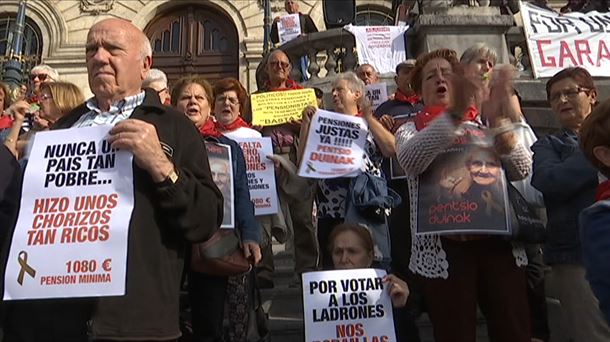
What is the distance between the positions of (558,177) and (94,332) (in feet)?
7.78

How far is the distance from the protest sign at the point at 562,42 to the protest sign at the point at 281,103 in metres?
3.27

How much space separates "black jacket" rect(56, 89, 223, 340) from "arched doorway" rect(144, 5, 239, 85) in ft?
48.4

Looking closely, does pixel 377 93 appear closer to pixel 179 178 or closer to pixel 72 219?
pixel 179 178

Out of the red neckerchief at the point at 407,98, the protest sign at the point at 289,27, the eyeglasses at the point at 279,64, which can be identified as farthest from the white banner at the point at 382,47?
the red neckerchief at the point at 407,98

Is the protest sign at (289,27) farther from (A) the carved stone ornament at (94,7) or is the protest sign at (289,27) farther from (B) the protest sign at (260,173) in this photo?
(A) the carved stone ornament at (94,7)

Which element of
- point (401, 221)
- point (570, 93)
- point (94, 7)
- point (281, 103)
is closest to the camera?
point (570, 93)

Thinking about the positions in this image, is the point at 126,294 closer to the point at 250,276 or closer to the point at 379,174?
the point at 250,276

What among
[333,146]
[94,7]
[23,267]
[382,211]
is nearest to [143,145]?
[23,267]

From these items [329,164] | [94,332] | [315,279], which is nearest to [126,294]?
[94,332]

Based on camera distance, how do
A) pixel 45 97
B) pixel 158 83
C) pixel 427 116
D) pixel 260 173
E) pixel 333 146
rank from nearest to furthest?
pixel 427 116
pixel 45 97
pixel 333 146
pixel 158 83
pixel 260 173

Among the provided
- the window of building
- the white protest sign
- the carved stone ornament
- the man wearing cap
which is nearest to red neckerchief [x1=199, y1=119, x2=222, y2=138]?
the man wearing cap

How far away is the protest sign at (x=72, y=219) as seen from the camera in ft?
7.20

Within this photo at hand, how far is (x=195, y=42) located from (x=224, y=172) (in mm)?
14620

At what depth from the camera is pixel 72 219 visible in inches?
90.0
